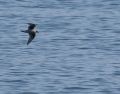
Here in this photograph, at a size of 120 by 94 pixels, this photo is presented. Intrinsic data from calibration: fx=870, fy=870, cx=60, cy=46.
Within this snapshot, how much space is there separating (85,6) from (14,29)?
19.6 ft

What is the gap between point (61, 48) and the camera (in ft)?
125

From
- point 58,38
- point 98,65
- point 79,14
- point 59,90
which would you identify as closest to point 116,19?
point 79,14

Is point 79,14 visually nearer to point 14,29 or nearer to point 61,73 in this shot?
point 14,29

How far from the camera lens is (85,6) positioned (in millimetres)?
45688

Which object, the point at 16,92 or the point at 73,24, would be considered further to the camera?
the point at 73,24

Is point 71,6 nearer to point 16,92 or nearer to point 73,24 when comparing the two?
point 73,24

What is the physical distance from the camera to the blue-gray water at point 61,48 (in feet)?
108

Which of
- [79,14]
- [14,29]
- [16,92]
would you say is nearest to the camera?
[16,92]

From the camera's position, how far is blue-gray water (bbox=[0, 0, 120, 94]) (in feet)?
108

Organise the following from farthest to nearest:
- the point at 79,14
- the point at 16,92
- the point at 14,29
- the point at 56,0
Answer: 1. the point at 56,0
2. the point at 79,14
3. the point at 14,29
4. the point at 16,92

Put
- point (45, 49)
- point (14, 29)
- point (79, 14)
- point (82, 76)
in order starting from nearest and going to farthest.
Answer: point (82, 76)
point (45, 49)
point (14, 29)
point (79, 14)

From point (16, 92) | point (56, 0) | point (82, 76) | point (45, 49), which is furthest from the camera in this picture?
point (56, 0)

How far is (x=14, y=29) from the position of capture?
4103cm

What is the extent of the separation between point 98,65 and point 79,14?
933 centimetres
